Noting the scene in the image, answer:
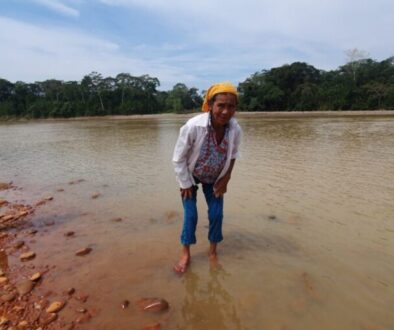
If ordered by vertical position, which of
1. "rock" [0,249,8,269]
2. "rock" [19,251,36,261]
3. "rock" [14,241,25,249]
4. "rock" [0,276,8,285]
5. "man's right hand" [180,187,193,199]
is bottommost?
"rock" [14,241,25,249]

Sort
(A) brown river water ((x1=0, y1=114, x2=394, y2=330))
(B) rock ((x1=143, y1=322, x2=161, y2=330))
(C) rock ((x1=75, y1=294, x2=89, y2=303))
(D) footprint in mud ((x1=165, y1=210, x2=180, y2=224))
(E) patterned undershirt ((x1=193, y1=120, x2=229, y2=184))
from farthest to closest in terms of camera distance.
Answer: (D) footprint in mud ((x1=165, y1=210, x2=180, y2=224)) → (E) patterned undershirt ((x1=193, y1=120, x2=229, y2=184)) → (C) rock ((x1=75, y1=294, x2=89, y2=303)) → (A) brown river water ((x1=0, y1=114, x2=394, y2=330)) → (B) rock ((x1=143, y1=322, x2=161, y2=330))

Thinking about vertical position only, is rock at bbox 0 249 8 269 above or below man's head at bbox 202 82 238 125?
below

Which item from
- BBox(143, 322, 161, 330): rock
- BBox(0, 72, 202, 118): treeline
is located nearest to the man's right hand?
BBox(143, 322, 161, 330): rock

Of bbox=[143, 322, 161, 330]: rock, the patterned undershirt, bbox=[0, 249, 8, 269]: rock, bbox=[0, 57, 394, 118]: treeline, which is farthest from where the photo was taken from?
bbox=[0, 57, 394, 118]: treeline

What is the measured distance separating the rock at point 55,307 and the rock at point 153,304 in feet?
2.03

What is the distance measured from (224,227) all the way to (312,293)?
175cm

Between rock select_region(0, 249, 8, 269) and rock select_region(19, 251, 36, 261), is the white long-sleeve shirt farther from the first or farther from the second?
rock select_region(0, 249, 8, 269)

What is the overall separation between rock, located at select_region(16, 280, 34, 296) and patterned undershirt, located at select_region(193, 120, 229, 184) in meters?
1.81

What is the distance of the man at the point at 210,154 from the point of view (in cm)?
287

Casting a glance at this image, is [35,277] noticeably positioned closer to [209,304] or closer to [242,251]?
[209,304]

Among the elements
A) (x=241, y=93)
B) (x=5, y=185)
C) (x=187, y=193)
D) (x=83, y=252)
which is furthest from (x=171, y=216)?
(x=241, y=93)

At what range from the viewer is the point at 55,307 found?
2.60 m

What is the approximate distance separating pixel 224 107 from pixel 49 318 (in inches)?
86.1

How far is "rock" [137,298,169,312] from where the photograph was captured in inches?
101
